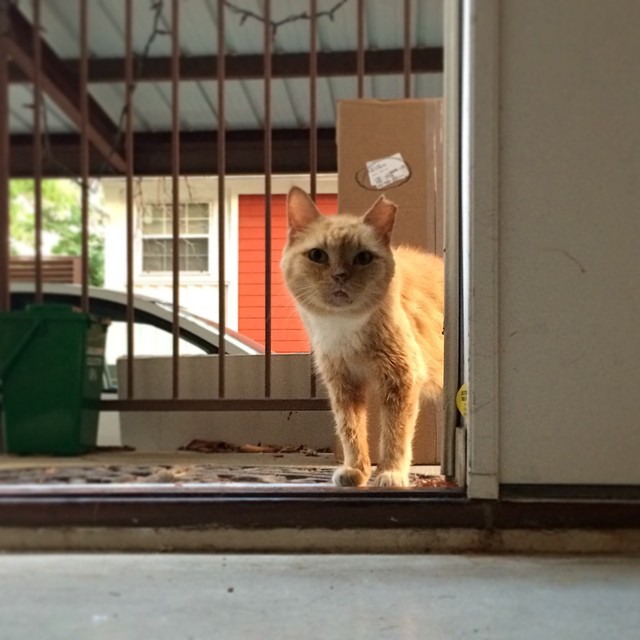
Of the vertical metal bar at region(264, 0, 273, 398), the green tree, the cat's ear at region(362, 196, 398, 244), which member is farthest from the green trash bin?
the cat's ear at region(362, 196, 398, 244)

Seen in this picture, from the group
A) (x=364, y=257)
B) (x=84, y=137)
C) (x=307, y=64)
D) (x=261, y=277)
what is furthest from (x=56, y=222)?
(x=307, y=64)

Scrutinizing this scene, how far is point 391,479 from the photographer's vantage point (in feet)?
4.94

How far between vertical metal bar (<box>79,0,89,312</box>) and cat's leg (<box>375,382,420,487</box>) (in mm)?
839

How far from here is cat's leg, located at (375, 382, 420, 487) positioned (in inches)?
63.1

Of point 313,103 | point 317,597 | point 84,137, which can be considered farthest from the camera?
point 313,103

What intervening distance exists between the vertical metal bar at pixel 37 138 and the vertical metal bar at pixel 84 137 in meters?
0.11

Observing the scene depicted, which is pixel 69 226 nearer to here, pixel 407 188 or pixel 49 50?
pixel 49 50

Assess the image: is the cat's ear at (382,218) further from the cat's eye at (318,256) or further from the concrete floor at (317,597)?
the concrete floor at (317,597)

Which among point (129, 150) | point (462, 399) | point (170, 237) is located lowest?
point (462, 399)

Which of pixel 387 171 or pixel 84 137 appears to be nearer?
pixel 84 137

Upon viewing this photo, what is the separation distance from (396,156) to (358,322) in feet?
1.98

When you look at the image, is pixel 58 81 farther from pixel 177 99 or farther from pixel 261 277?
pixel 261 277

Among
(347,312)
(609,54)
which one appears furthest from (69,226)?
(609,54)

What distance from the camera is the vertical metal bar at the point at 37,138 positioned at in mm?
1281
